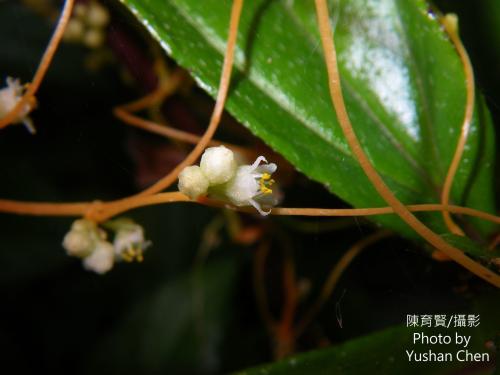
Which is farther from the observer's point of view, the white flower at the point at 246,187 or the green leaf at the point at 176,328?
the green leaf at the point at 176,328

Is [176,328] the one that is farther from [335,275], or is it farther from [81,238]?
[81,238]

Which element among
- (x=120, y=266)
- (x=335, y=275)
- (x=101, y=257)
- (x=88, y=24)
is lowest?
(x=101, y=257)

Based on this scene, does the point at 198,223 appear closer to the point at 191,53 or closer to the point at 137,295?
the point at 137,295

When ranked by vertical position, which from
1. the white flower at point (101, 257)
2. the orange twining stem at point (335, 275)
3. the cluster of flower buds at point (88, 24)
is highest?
the cluster of flower buds at point (88, 24)

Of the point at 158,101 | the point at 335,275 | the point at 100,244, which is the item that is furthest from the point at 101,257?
the point at 335,275

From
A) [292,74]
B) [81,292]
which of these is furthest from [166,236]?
[292,74]

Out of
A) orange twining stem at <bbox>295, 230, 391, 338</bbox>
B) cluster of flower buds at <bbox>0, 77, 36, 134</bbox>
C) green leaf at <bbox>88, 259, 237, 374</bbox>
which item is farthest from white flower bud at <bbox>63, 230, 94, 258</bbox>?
green leaf at <bbox>88, 259, 237, 374</bbox>

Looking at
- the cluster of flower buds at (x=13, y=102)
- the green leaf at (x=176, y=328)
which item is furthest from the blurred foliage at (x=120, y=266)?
the cluster of flower buds at (x=13, y=102)

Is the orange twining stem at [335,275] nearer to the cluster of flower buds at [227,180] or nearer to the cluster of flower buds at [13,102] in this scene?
the cluster of flower buds at [227,180]
